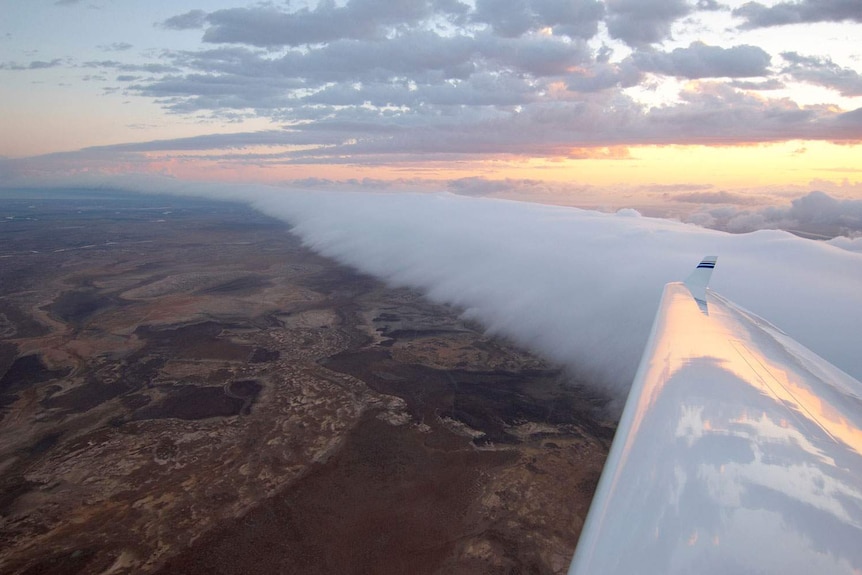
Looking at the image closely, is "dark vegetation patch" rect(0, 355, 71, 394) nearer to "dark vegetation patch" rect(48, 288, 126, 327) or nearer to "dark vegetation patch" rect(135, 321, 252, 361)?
"dark vegetation patch" rect(135, 321, 252, 361)

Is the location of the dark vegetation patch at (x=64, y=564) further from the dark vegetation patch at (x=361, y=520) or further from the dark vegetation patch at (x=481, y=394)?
the dark vegetation patch at (x=481, y=394)

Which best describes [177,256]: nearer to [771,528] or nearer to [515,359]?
[515,359]

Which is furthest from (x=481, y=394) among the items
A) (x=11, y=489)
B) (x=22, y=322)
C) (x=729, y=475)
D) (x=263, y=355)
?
(x=22, y=322)

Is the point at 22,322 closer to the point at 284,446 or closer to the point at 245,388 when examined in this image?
the point at 245,388

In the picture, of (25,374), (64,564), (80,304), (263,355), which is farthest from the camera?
(80,304)

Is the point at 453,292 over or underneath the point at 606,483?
underneath

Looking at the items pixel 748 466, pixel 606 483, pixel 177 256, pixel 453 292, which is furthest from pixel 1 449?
pixel 177 256
